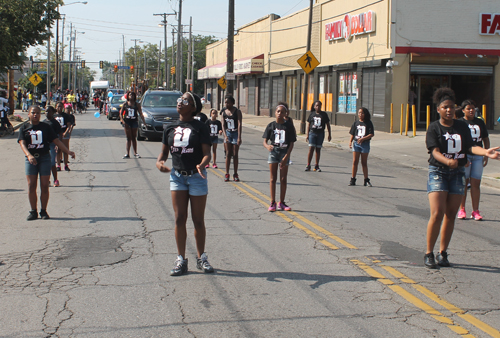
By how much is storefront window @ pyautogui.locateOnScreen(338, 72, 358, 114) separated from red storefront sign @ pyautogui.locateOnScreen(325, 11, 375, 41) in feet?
6.65

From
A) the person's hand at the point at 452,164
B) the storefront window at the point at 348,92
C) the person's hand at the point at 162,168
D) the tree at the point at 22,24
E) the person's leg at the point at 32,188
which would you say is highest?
the tree at the point at 22,24

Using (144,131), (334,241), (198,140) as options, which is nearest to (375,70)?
(144,131)

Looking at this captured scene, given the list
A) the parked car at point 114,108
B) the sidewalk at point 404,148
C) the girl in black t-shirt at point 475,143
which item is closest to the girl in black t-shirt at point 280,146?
the girl in black t-shirt at point 475,143

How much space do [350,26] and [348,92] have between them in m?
3.33

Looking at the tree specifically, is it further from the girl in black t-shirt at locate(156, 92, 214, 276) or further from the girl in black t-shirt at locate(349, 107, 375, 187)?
the girl in black t-shirt at locate(156, 92, 214, 276)

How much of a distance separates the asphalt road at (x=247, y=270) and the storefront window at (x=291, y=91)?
88.4 feet

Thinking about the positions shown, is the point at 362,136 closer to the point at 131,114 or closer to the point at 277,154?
the point at 277,154

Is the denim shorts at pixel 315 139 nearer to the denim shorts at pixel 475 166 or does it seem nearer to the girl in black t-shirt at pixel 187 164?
the denim shorts at pixel 475 166

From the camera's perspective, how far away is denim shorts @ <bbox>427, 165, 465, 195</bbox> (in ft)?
20.7

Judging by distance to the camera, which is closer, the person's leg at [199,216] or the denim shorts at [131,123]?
the person's leg at [199,216]

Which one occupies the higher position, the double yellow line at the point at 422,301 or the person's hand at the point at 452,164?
the person's hand at the point at 452,164

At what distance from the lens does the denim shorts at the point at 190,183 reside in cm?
596

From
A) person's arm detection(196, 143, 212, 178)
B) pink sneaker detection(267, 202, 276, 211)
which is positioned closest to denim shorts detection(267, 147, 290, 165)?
pink sneaker detection(267, 202, 276, 211)

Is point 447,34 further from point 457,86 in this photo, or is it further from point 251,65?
point 251,65
